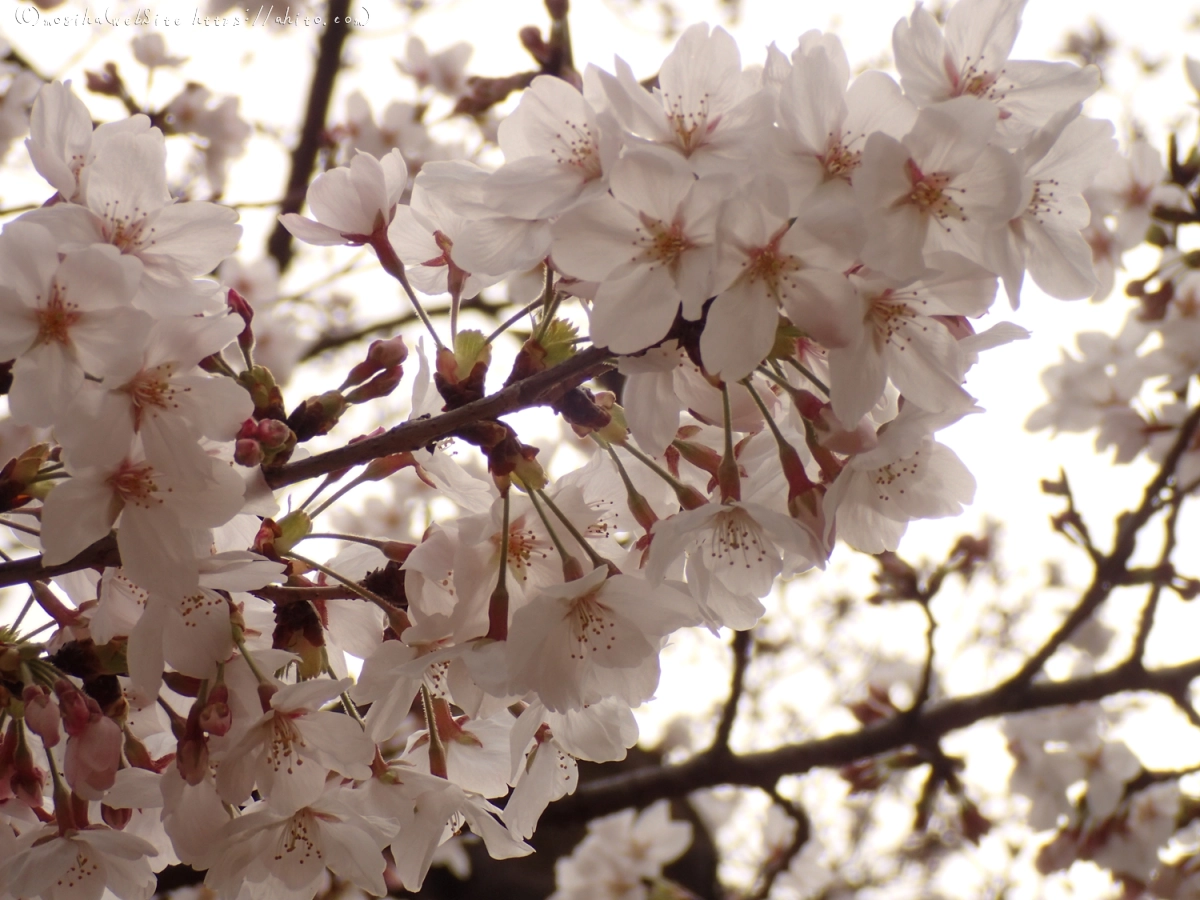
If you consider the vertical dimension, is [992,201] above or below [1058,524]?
below

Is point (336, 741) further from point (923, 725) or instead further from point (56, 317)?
point (923, 725)

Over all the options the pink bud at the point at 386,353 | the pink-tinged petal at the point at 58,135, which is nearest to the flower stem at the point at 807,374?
the pink bud at the point at 386,353

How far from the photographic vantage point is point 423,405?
139 centimetres

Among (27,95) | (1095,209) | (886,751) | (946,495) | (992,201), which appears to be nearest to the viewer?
(992,201)

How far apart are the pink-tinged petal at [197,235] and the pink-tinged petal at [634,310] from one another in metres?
0.49

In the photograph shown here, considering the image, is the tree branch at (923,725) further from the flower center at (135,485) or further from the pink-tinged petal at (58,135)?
the pink-tinged petal at (58,135)

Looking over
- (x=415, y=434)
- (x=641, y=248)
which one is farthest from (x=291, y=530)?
(x=641, y=248)

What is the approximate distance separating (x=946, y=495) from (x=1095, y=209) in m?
2.56

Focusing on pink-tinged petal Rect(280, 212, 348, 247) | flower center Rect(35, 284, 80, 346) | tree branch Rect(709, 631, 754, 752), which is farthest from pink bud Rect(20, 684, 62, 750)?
tree branch Rect(709, 631, 754, 752)

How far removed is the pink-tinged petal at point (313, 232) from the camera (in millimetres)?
1379

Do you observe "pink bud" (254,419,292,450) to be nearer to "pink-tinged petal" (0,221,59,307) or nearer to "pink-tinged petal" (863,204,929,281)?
"pink-tinged petal" (0,221,59,307)

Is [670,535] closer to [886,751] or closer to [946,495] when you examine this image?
[946,495]

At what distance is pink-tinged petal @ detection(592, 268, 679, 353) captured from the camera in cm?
100

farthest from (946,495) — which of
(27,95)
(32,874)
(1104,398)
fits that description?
(27,95)
